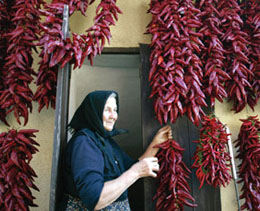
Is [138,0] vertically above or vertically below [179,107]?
above

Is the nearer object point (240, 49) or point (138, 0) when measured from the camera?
point (240, 49)

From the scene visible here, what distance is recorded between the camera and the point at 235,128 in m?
2.42

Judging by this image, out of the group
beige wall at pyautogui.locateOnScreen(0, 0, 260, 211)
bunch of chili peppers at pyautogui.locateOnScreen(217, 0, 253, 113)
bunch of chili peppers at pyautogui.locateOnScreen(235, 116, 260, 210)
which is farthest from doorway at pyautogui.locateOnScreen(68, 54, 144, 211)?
bunch of chili peppers at pyautogui.locateOnScreen(235, 116, 260, 210)

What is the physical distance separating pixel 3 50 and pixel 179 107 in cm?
141

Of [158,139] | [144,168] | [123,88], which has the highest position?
[123,88]

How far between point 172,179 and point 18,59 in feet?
4.54

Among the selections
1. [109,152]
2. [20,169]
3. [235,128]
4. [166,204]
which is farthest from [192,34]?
[20,169]

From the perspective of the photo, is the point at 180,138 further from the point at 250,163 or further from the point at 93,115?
the point at 93,115

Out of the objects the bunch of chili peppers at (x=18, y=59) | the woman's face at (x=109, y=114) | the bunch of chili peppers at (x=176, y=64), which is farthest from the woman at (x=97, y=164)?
the bunch of chili peppers at (x=18, y=59)

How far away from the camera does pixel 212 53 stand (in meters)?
2.25

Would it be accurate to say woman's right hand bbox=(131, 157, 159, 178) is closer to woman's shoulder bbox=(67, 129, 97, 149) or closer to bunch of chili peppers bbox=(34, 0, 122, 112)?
woman's shoulder bbox=(67, 129, 97, 149)

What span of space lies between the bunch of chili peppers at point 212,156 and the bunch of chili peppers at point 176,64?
126 millimetres

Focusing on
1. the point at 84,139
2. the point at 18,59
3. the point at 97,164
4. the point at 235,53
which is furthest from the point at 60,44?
the point at 235,53

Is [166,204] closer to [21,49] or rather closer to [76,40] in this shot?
[76,40]
